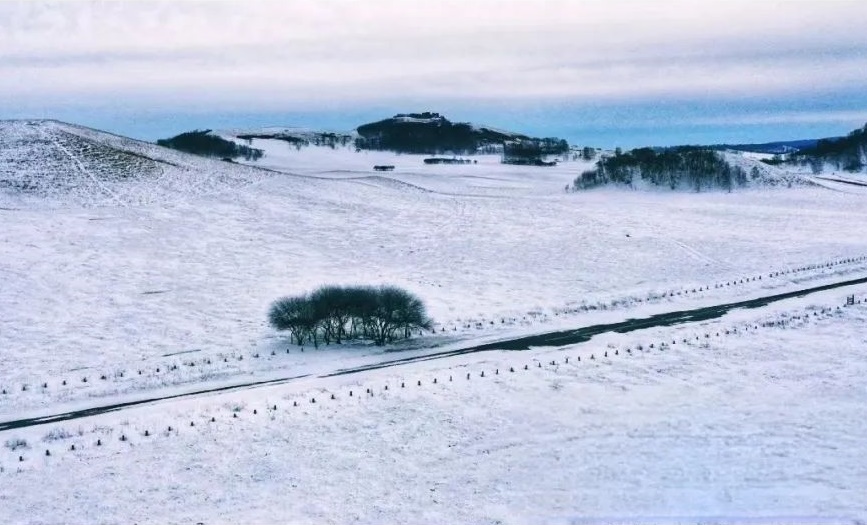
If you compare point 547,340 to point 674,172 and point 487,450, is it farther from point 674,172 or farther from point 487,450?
point 674,172

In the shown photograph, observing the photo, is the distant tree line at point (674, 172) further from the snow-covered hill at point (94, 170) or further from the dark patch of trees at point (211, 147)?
the dark patch of trees at point (211, 147)

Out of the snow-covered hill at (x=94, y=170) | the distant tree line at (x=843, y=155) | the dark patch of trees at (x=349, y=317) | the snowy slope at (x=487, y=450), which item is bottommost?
the snowy slope at (x=487, y=450)

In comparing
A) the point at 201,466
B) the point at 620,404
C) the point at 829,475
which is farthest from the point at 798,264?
the point at 201,466

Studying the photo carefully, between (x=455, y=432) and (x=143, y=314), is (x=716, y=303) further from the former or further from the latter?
(x=143, y=314)

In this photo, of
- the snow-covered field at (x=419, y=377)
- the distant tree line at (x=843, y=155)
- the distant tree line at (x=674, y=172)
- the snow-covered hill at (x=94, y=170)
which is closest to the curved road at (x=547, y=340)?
the snow-covered field at (x=419, y=377)

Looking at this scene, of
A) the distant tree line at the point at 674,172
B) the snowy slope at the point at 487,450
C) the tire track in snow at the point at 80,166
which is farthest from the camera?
the distant tree line at the point at 674,172

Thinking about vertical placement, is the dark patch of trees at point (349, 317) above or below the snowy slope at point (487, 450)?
above

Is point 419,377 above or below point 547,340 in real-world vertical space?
below

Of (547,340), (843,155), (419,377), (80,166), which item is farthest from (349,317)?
(843,155)
